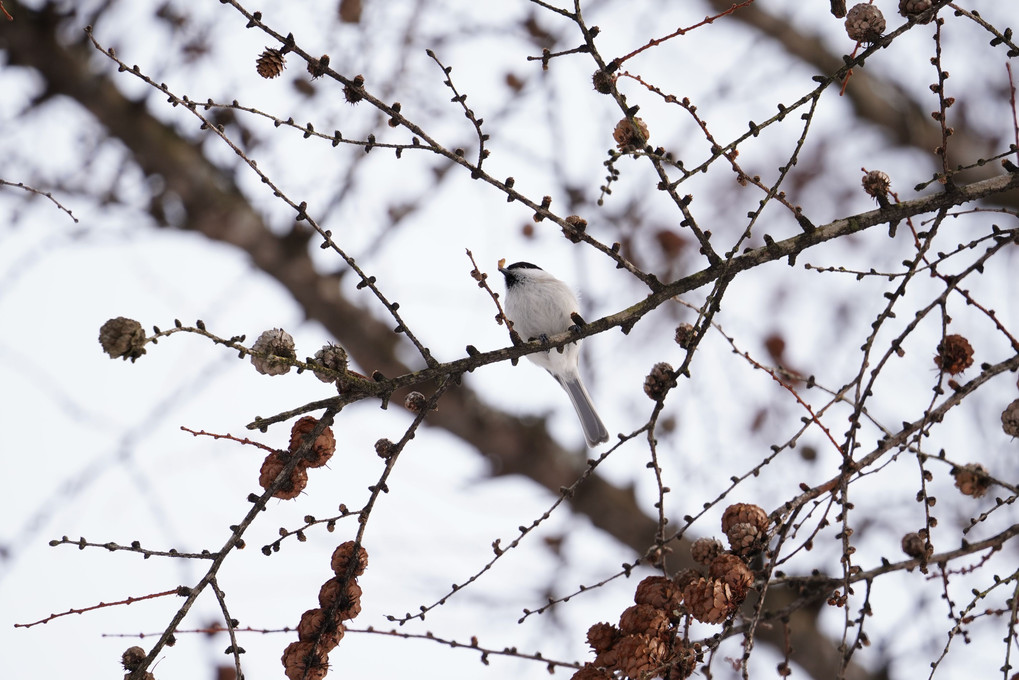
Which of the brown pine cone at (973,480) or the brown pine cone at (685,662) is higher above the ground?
the brown pine cone at (973,480)

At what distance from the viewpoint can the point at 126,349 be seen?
4.63 feet

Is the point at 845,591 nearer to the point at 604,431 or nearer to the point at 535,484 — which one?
the point at 604,431

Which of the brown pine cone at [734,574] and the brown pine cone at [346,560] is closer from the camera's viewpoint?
the brown pine cone at [734,574]

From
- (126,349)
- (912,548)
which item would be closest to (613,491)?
(912,548)

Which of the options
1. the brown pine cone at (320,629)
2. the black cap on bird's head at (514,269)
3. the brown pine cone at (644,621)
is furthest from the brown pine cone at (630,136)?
the black cap on bird's head at (514,269)

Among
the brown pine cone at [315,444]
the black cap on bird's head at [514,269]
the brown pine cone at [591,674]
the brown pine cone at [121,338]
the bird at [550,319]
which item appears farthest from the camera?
the black cap on bird's head at [514,269]

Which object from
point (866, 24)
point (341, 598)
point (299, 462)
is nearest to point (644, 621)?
point (341, 598)

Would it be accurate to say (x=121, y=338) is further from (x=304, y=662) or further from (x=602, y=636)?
(x=602, y=636)

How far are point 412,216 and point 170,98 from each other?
286cm

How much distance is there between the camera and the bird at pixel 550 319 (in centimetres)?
345

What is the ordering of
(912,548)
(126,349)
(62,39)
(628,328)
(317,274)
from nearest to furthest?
(126,349), (628,328), (912,548), (62,39), (317,274)

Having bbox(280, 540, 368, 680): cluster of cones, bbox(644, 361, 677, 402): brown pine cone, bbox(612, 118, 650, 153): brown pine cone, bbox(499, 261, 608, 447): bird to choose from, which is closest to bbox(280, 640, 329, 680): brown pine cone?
bbox(280, 540, 368, 680): cluster of cones

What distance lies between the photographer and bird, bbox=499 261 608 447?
3449 mm

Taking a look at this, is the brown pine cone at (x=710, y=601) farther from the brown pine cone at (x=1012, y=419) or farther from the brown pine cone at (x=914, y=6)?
the brown pine cone at (x=914, y=6)
